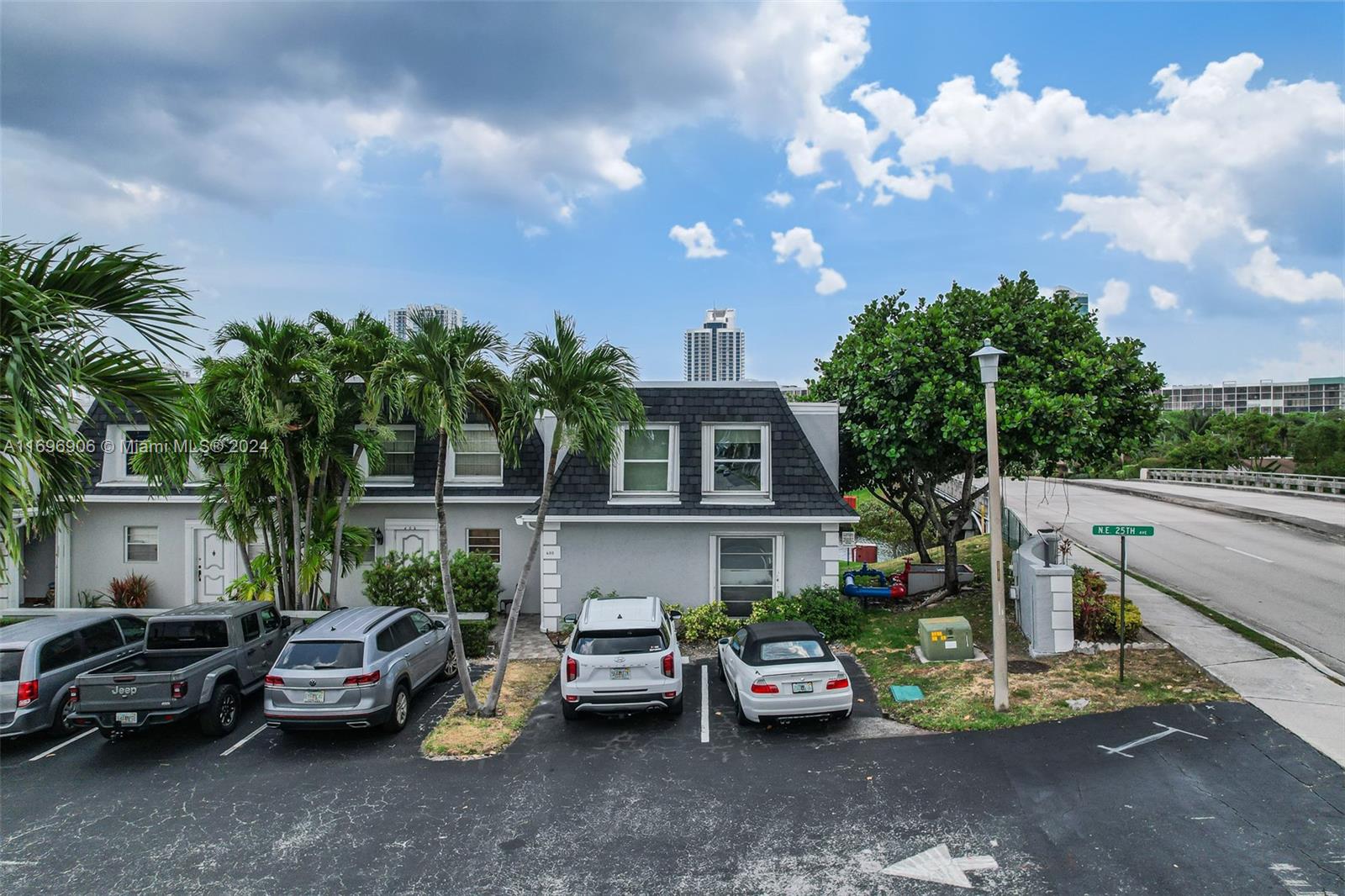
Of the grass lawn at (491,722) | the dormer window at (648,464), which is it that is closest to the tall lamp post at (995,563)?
the grass lawn at (491,722)

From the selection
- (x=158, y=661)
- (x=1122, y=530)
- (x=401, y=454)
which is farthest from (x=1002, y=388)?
(x=158, y=661)

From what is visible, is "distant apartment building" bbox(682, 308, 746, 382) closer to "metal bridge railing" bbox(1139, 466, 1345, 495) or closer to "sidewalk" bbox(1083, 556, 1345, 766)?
"metal bridge railing" bbox(1139, 466, 1345, 495)

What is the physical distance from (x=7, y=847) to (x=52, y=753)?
3097 mm

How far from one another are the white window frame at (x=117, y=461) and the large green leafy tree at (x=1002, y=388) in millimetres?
18646

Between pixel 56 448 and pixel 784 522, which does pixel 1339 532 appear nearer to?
pixel 784 522

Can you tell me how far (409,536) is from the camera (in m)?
19.1

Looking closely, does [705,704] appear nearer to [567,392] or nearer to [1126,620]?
[567,392]

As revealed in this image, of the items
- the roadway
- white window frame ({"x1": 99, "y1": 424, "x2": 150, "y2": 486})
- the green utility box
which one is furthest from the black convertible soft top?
white window frame ({"x1": 99, "y1": 424, "x2": 150, "y2": 486})

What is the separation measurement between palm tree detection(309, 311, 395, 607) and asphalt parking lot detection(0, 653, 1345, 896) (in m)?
5.93

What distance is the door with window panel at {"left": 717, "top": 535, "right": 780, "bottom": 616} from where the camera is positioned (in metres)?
17.2

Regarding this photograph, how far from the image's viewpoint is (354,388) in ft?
53.7

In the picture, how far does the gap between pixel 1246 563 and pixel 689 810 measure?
71.2 ft

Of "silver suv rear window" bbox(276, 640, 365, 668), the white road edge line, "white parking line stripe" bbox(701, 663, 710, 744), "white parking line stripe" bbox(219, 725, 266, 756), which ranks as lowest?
"white parking line stripe" bbox(219, 725, 266, 756)

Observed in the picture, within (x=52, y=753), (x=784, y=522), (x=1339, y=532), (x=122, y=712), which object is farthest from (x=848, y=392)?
(x=1339, y=532)
